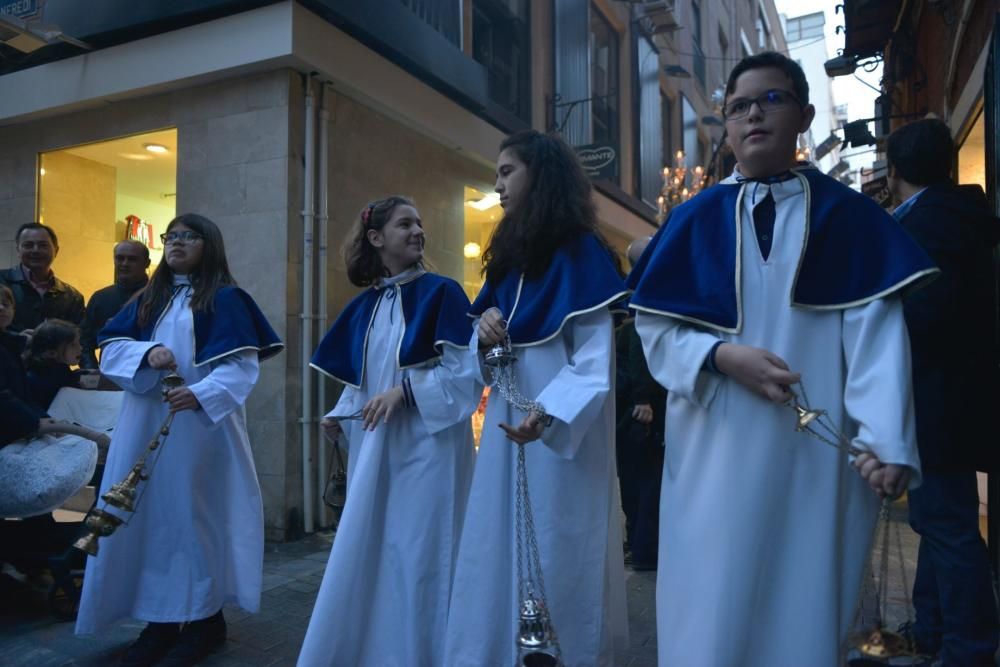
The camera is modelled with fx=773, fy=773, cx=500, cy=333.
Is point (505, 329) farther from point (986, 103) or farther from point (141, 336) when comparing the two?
point (986, 103)

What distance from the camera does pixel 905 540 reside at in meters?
5.77

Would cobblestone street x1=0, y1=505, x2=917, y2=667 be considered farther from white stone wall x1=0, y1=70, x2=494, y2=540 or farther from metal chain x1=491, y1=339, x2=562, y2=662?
white stone wall x1=0, y1=70, x2=494, y2=540

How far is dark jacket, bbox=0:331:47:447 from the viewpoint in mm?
3938

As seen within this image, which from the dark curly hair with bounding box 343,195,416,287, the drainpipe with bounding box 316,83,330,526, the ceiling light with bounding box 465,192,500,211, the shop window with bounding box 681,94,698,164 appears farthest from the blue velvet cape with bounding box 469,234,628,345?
the shop window with bounding box 681,94,698,164

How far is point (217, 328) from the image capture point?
365 cm

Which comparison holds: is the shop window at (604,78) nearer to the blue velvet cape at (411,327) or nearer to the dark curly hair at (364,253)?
the dark curly hair at (364,253)

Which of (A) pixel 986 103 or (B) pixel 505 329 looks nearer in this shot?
(B) pixel 505 329

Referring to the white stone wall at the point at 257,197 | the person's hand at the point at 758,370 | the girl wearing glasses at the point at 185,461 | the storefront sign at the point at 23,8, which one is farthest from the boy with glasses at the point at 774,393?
the storefront sign at the point at 23,8

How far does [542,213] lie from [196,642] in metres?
2.50

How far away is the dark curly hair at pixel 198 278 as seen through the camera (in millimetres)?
3738

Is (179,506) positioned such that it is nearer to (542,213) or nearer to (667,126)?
(542,213)

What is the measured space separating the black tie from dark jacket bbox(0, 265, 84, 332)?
211 inches

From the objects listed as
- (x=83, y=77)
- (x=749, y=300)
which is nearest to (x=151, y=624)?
(x=749, y=300)

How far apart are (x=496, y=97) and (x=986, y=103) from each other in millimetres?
7937
